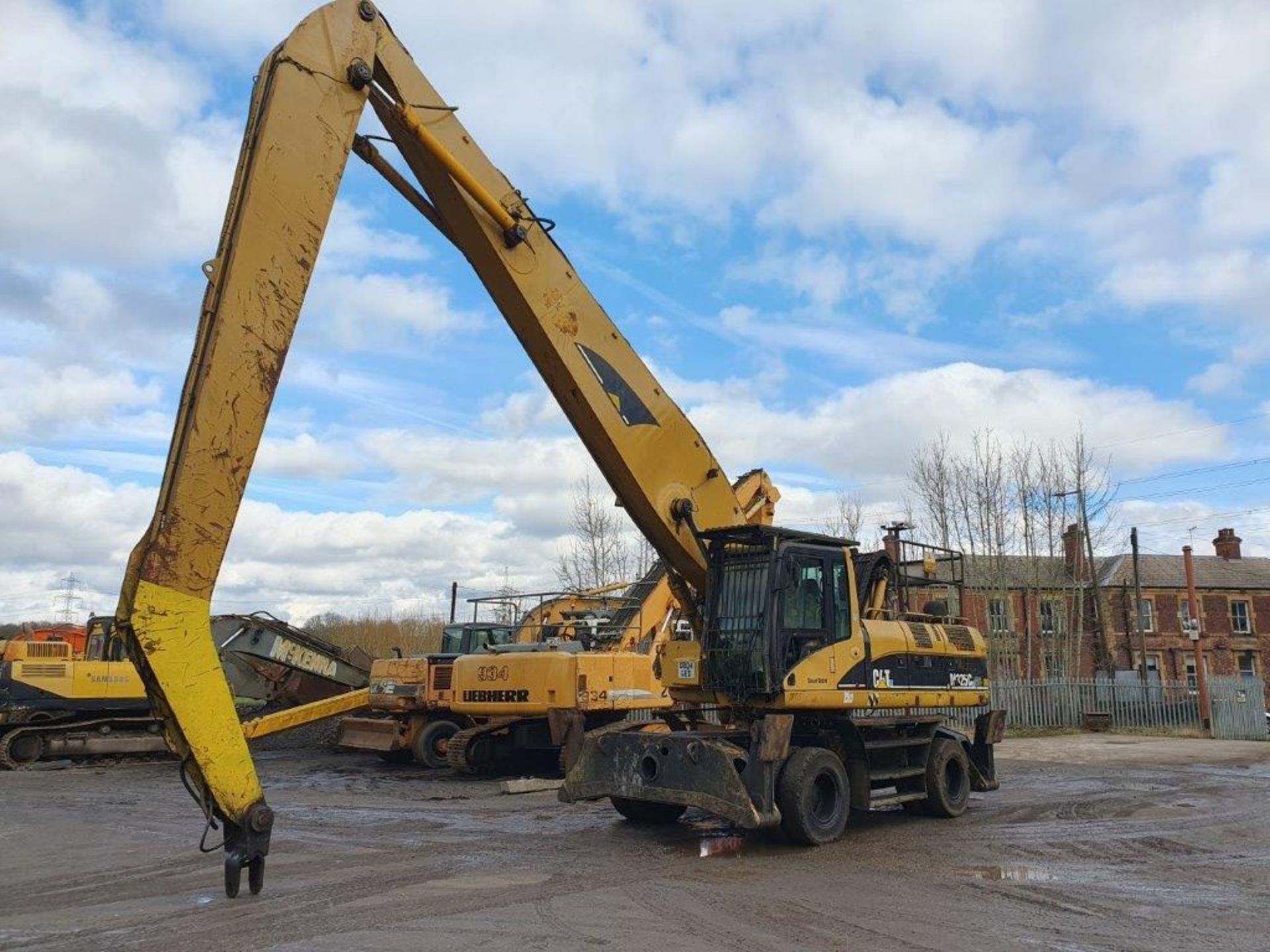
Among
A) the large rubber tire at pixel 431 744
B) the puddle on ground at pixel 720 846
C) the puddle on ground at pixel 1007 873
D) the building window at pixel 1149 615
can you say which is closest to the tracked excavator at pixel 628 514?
the puddle on ground at pixel 720 846

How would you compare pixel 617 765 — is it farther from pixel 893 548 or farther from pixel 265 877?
pixel 893 548

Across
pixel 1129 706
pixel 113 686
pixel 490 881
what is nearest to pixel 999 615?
pixel 1129 706

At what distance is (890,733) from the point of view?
1083 centimetres

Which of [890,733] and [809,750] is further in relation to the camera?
[890,733]

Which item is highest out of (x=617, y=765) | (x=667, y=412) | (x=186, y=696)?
(x=667, y=412)

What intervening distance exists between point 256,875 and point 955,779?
7.84 meters

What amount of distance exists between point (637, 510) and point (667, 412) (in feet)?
3.11

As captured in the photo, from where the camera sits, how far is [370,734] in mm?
16938

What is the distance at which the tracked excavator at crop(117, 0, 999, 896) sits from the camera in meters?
5.88

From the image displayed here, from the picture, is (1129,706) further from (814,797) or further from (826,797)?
(814,797)

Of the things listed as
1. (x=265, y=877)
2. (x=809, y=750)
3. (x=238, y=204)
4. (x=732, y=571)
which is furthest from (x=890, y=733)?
(x=238, y=204)

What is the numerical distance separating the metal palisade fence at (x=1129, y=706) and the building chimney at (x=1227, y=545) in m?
25.0

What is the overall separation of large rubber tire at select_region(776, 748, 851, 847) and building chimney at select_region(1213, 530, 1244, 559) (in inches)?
1892

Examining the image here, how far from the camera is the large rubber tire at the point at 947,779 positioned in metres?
11.2
